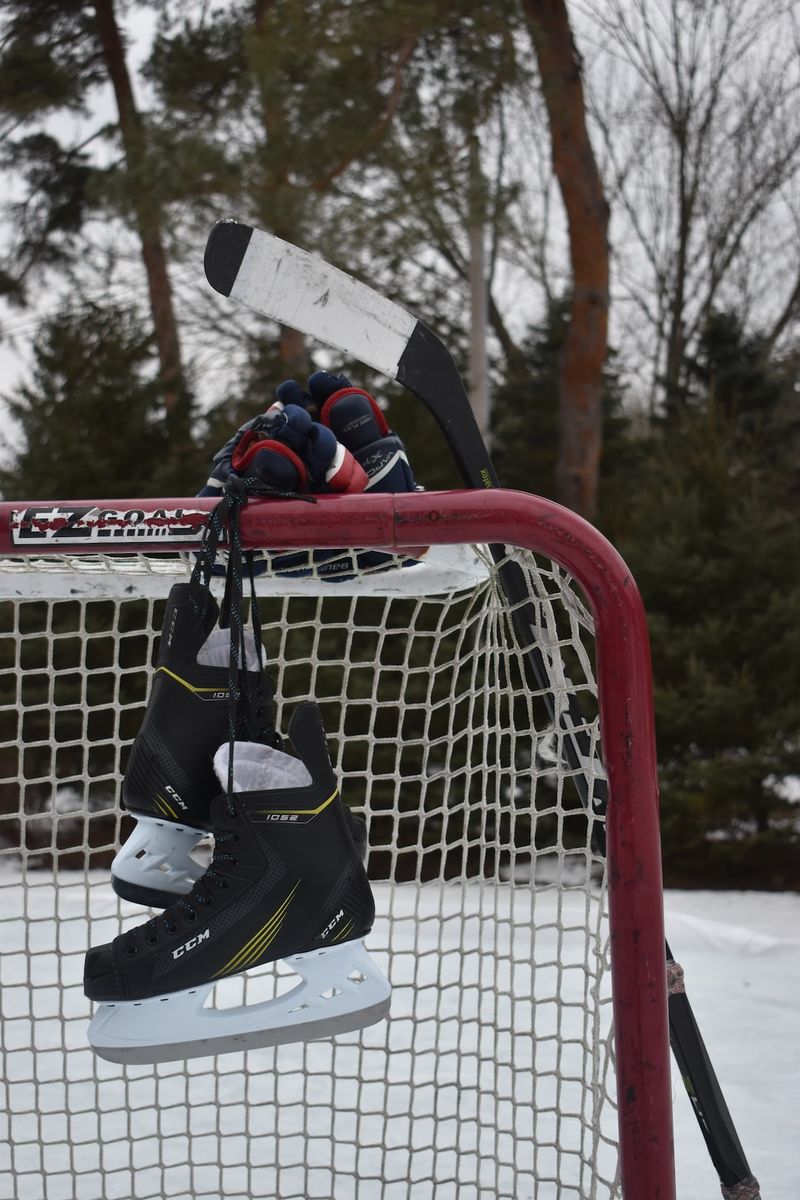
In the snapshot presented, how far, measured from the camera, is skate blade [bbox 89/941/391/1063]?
1041mm

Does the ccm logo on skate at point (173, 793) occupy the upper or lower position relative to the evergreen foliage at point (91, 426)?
lower

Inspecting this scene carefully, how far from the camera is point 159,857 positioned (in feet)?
3.67

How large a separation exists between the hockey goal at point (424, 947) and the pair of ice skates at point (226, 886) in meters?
0.18

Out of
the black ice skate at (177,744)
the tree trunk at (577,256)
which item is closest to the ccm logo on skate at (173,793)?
the black ice skate at (177,744)

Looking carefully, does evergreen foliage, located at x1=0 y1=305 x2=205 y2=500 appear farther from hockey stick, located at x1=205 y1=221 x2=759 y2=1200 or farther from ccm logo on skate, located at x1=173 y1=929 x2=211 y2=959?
ccm logo on skate, located at x1=173 y1=929 x2=211 y2=959

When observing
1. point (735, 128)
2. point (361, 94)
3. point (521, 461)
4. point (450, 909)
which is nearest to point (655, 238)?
point (735, 128)

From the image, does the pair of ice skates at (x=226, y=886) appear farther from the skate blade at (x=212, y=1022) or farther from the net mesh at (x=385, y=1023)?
the net mesh at (x=385, y=1023)

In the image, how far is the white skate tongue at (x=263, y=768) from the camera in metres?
1.08

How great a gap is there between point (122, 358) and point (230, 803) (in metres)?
5.04

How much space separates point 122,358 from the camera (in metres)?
5.65

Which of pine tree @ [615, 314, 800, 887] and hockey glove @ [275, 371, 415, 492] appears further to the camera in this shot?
pine tree @ [615, 314, 800, 887]

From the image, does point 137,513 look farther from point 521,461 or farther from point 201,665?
point 521,461

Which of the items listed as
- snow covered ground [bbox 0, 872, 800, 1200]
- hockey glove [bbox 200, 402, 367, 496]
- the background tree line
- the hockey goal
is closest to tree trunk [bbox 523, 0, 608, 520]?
the background tree line

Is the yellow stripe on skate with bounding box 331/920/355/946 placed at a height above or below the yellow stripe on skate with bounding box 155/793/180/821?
below
